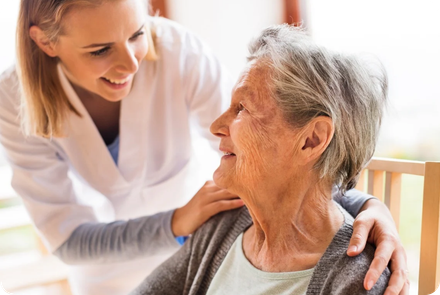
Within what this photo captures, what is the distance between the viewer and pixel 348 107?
1123mm

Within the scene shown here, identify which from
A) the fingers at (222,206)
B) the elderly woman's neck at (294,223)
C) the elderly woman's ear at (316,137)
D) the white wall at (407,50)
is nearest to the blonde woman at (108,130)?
the fingers at (222,206)

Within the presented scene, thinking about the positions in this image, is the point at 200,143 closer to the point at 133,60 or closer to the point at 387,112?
the point at 133,60

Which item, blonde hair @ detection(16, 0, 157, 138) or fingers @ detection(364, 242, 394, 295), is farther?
blonde hair @ detection(16, 0, 157, 138)

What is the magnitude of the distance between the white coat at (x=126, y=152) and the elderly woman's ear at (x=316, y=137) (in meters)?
0.58

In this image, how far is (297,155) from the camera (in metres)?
1.16

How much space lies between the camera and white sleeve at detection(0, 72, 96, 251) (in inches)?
63.6

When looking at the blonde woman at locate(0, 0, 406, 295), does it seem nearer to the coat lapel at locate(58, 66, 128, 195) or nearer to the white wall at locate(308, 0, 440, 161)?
the coat lapel at locate(58, 66, 128, 195)

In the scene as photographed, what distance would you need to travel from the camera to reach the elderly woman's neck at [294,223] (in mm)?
1174

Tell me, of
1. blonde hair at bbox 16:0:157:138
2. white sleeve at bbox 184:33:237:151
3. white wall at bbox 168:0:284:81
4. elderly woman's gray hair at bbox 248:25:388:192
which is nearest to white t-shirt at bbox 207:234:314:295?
elderly woman's gray hair at bbox 248:25:388:192

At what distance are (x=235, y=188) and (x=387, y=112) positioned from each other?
0.45 meters

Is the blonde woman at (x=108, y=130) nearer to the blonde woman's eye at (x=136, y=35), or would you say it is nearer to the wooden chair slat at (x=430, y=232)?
the blonde woman's eye at (x=136, y=35)

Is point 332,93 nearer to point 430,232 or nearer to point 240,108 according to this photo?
point 240,108

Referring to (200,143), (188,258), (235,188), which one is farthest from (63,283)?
(235,188)

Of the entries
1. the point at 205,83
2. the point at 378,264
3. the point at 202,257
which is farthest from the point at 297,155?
the point at 205,83
